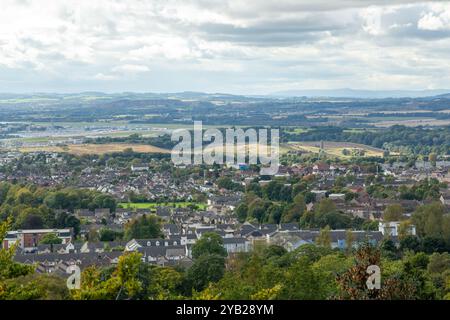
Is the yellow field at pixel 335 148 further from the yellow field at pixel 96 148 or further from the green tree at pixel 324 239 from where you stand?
the green tree at pixel 324 239

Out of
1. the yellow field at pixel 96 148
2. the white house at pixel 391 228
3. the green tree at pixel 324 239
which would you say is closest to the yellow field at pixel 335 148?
the yellow field at pixel 96 148

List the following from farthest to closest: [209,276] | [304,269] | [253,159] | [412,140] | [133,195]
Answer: [412,140]
[253,159]
[133,195]
[209,276]
[304,269]

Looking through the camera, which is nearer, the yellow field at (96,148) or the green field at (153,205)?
the green field at (153,205)

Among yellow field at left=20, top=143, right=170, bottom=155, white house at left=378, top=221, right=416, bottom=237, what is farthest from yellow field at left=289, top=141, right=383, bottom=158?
white house at left=378, top=221, right=416, bottom=237

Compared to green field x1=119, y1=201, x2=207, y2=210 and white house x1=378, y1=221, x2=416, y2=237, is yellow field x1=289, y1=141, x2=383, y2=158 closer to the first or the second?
green field x1=119, y1=201, x2=207, y2=210

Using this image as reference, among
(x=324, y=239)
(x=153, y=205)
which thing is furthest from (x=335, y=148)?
(x=324, y=239)

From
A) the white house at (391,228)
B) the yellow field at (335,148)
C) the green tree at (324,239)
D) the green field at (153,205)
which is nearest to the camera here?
the green tree at (324,239)

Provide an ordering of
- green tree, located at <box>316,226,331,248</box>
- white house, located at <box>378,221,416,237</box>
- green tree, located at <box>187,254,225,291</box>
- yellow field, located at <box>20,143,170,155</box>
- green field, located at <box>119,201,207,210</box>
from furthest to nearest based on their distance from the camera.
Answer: yellow field, located at <box>20,143,170,155</box> → green field, located at <box>119,201,207,210</box> → white house, located at <box>378,221,416,237</box> → green tree, located at <box>316,226,331,248</box> → green tree, located at <box>187,254,225,291</box>
